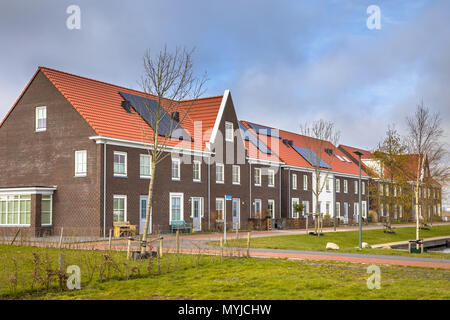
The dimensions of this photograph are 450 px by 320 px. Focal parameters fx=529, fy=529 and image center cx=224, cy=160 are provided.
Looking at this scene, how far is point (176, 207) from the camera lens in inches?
1332

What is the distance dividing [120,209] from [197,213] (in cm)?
720

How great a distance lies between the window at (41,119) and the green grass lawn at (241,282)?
52.0 ft

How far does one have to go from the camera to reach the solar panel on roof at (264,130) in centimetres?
4953

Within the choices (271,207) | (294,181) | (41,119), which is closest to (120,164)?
(41,119)

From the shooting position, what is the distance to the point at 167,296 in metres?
11.2

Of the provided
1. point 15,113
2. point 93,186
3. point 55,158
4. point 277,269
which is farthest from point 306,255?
point 15,113

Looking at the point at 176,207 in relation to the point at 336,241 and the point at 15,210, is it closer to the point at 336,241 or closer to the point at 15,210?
the point at 15,210

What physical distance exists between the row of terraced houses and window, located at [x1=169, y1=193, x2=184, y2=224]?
0.06 meters

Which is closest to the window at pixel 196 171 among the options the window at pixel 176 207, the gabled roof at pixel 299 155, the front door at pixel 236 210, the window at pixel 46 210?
the window at pixel 176 207

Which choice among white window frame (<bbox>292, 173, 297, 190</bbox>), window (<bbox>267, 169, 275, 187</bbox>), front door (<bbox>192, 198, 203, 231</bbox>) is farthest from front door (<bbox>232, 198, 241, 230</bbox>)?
white window frame (<bbox>292, 173, 297, 190</bbox>)

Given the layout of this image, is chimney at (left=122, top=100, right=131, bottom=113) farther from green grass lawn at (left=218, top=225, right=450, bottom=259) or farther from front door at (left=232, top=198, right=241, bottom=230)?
green grass lawn at (left=218, top=225, right=450, bottom=259)

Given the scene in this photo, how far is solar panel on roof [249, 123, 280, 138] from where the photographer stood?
4953cm

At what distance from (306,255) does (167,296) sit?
10.00m
